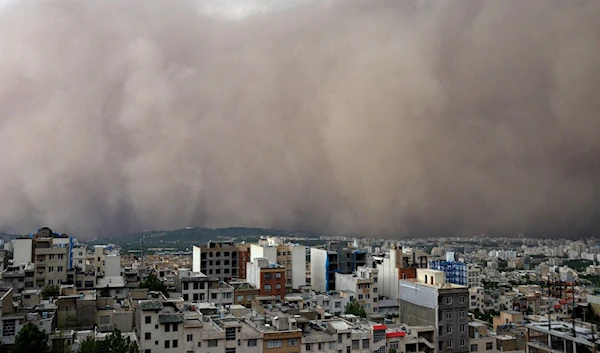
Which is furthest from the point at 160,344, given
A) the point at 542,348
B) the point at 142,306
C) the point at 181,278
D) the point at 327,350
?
the point at 542,348

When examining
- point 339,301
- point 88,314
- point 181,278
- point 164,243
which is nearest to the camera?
point 88,314

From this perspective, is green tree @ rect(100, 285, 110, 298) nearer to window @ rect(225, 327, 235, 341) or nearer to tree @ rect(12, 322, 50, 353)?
tree @ rect(12, 322, 50, 353)

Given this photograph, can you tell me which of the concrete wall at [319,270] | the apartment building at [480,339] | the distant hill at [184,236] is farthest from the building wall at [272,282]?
the distant hill at [184,236]

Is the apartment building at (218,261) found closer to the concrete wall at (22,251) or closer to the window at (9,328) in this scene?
the concrete wall at (22,251)

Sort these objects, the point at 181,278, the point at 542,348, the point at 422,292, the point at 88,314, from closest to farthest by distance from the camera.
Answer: the point at 542,348
the point at 88,314
the point at 422,292
the point at 181,278

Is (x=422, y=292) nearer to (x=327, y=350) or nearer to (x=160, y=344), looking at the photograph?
(x=327, y=350)

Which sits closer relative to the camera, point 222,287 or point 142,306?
point 142,306

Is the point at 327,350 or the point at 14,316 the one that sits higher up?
the point at 14,316
